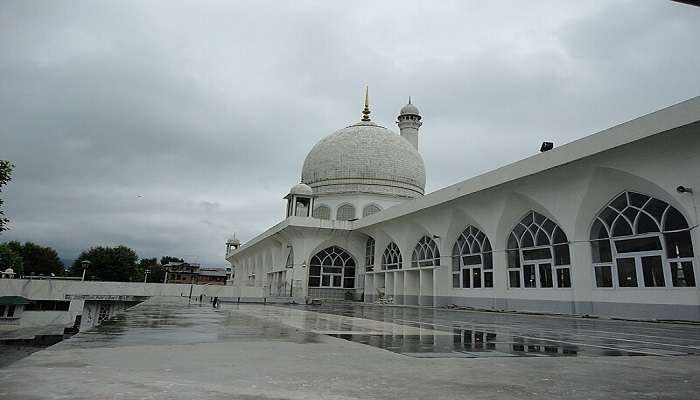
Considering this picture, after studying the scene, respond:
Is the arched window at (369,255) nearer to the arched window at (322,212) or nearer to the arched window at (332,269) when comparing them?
the arched window at (332,269)

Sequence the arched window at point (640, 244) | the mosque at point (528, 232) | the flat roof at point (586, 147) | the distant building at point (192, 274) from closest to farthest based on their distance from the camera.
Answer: the flat roof at point (586, 147) → the mosque at point (528, 232) → the arched window at point (640, 244) → the distant building at point (192, 274)

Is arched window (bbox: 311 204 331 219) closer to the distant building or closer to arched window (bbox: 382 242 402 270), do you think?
arched window (bbox: 382 242 402 270)

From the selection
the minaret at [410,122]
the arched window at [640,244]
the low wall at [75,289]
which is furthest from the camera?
the minaret at [410,122]

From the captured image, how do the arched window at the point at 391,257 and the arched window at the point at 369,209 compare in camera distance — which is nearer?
the arched window at the point at 391,257

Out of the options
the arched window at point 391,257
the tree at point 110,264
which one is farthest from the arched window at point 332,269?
the tree at point 110,264

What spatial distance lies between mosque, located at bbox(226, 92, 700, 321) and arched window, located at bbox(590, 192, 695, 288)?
0.03m

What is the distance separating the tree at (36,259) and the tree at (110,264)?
337 centimetres

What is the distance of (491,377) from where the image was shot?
3.63 meters

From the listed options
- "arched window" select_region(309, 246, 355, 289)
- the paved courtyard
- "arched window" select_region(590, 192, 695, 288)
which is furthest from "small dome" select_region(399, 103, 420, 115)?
the paved courtyard

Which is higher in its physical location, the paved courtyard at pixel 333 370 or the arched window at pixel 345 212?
the arched window at pixel 345 212

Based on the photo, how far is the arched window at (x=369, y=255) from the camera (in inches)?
1298

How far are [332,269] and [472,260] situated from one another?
1337 cm

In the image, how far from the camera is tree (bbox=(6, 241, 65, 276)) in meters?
58.5

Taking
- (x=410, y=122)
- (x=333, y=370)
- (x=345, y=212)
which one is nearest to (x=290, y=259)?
(x=345, y=212)
